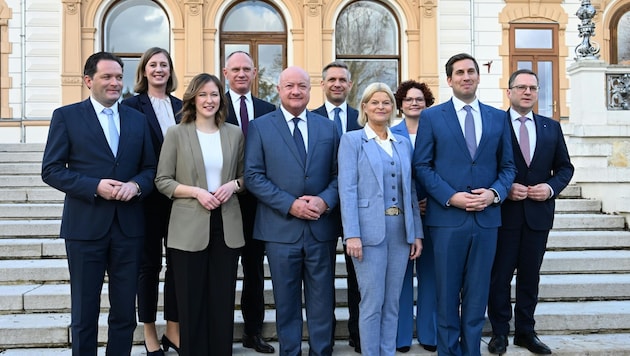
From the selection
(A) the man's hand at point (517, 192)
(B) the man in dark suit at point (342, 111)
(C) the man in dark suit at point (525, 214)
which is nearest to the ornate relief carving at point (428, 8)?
(B) the man in dark suit at point (342, 111)

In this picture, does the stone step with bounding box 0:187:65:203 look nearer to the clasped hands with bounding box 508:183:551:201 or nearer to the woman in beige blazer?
the woman in beige blazer

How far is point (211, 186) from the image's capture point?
3.59 metres

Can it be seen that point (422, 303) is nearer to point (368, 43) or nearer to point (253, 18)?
point (368, 43)

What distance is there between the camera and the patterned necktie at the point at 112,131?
3521mm

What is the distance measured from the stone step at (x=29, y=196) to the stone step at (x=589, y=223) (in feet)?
18.5

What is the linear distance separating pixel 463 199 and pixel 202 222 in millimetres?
1644

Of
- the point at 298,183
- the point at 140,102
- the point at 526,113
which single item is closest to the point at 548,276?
the point at 526,113

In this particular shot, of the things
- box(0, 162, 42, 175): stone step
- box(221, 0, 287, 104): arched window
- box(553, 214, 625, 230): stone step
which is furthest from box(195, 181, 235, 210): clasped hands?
box(221, 0, 287, 104): arched window

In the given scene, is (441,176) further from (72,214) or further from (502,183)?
(72,214)

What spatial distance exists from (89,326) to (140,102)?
60.0 inches

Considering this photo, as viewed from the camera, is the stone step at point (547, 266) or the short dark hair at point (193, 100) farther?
the stone step at point (547, 266)

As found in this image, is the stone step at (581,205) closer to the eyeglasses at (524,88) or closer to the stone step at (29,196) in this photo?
the eyeglasses at (524,88)

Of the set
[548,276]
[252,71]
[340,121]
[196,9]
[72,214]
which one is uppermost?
[196,9]

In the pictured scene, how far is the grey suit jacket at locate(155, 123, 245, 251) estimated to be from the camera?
3.50 meters
